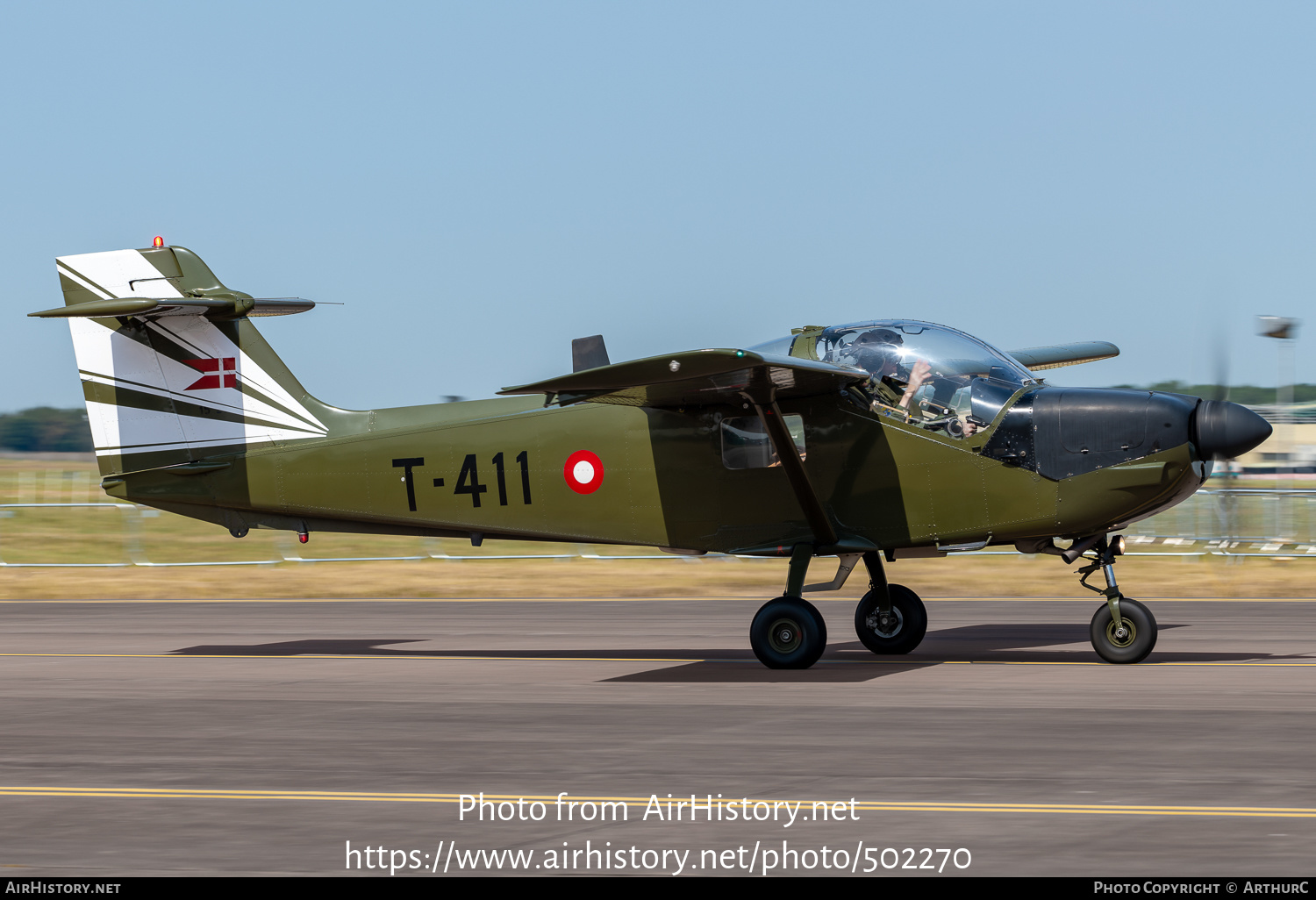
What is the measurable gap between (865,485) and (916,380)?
1070mm

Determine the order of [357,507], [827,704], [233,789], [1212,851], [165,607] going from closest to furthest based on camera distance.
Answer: [1212,851]
[233,789]
[827,704]
[357,507]
[165,607]

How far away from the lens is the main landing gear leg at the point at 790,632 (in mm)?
13398

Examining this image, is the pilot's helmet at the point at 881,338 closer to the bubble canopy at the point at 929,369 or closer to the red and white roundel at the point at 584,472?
the bubble canopy at the point at 929,369

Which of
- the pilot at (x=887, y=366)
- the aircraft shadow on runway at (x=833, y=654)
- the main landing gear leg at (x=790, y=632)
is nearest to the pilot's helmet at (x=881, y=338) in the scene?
the pilot at (x=887, y=366)

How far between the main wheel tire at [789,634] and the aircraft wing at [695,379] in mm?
1958

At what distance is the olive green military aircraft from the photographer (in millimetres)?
13008

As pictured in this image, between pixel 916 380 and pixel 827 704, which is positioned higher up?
pixel 916 380

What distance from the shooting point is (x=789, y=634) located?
13.5m

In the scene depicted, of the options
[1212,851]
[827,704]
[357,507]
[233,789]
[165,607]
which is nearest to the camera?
[1212,851]

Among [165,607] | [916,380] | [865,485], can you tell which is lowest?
[165,607]

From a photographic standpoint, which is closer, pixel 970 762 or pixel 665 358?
pixel 970 762
